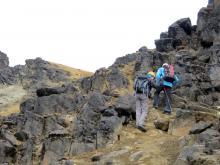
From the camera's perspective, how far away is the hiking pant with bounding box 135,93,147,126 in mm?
24922

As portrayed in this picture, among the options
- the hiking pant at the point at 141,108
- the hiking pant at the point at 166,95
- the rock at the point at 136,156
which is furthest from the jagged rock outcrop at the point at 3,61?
the rock at the point at 136,156

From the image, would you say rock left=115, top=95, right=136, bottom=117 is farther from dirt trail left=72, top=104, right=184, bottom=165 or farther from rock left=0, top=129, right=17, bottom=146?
rock left=0, top=129, right=17, bottom=146

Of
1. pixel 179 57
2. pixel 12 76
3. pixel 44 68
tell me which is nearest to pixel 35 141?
pixel 179 57

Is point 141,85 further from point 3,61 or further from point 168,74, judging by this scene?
point 3,61

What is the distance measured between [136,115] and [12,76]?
53.8 m

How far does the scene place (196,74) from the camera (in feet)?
110

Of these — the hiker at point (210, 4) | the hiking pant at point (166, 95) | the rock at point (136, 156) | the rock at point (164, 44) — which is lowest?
the rock at point (136, 156)

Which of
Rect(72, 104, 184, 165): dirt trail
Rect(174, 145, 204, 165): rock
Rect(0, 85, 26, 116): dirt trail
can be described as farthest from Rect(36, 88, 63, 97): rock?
Rect(174, 145, 204, 165): rock

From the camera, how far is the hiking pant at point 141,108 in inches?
981

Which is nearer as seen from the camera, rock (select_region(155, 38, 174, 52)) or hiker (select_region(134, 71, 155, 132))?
hiker (select_region(134, 71, 155, 132))

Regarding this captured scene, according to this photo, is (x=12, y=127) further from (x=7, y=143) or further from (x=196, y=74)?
(x=196, y=74)

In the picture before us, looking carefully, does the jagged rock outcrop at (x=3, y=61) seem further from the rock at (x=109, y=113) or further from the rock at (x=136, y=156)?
the rock at (x=136, y=156)

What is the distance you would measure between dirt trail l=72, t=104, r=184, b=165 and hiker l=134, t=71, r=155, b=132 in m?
0.49

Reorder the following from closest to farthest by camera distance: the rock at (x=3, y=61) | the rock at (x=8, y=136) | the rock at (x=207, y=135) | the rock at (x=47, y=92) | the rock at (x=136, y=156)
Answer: the rock at (x=207, y=135) < the rock at (x=136, y=156) < the rock at (x=8, y=136) < the rock at (x=47, y=92) < the rock at (x=3, y=61)
